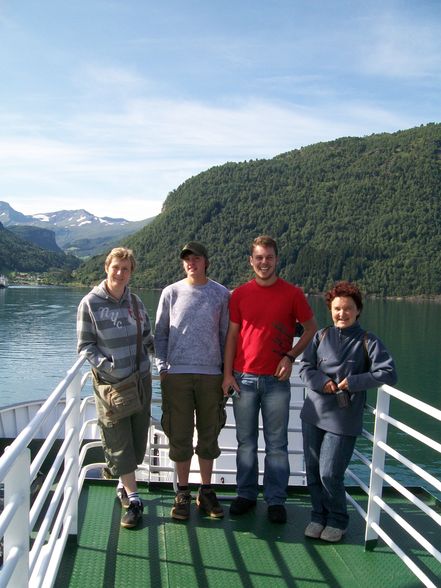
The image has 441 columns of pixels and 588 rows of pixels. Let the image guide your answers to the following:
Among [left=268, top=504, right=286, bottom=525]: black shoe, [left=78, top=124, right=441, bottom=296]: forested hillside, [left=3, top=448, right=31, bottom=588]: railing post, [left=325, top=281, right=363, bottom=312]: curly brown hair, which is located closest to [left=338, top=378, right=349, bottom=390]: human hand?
[left=325, top=281, right=363, bottom=312]: curly brown hair

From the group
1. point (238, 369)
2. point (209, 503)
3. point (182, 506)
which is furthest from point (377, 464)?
point (182, 506)

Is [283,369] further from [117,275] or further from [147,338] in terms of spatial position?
[117,275]

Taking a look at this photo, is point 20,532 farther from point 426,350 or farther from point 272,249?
point 426,350

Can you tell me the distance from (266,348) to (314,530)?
1.06 meters

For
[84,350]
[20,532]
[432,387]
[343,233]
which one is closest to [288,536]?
[84,350]

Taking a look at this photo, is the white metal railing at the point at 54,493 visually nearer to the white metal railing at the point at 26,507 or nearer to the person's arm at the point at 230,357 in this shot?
the white metal railing at the point at 26,507

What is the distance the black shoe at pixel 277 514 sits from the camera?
12.0 feet

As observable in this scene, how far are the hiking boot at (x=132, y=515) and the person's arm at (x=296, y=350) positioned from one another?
113cm

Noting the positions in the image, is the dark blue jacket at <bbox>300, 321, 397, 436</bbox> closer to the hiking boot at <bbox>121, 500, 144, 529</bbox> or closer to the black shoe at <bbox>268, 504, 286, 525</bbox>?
the black shoe at <bbox>268, 504, 286, 525</bbox>

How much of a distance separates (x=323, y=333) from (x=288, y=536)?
1193 millimetres

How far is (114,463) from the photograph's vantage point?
3.51m

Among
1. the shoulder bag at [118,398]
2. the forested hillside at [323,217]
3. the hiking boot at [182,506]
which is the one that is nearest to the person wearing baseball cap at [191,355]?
the hiking boot at [182,506]

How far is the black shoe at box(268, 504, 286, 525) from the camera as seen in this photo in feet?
12.0

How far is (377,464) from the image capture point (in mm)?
3285
